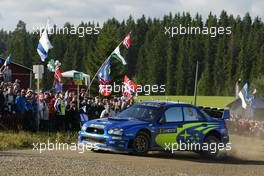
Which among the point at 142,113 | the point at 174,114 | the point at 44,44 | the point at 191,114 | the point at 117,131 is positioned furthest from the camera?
the point at 44,44

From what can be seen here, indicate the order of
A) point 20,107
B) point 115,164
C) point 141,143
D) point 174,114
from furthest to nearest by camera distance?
1. point 20,107
2. point 174,114
3. point 141,143
4. point 115,164

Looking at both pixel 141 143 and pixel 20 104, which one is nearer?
pixel 141 143

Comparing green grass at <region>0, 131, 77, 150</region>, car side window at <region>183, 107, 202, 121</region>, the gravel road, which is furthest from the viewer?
green grass at <region>0, 131, 77, 150</region>

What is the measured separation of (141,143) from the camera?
48.4 feet

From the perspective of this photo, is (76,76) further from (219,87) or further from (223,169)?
(219,87)

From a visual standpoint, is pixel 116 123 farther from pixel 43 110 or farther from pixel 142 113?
pixel 43 110

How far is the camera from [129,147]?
47.6ft

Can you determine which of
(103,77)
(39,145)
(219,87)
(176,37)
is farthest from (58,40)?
(39,145)

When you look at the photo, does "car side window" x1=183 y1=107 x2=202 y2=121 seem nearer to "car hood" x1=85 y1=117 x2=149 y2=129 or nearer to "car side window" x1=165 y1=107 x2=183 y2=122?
"car side window" x1=165 y1=107 x2=183 y2=122

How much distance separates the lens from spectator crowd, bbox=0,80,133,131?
19000mm

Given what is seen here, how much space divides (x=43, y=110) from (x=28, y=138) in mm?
2965

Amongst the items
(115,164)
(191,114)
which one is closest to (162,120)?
(191,114)

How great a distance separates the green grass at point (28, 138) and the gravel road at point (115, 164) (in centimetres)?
96

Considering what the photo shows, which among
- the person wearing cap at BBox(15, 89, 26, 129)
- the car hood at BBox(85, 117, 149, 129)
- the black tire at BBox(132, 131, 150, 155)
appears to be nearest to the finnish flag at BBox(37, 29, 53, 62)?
the person wearing cap at BBox(15, 89, 26, 129)
